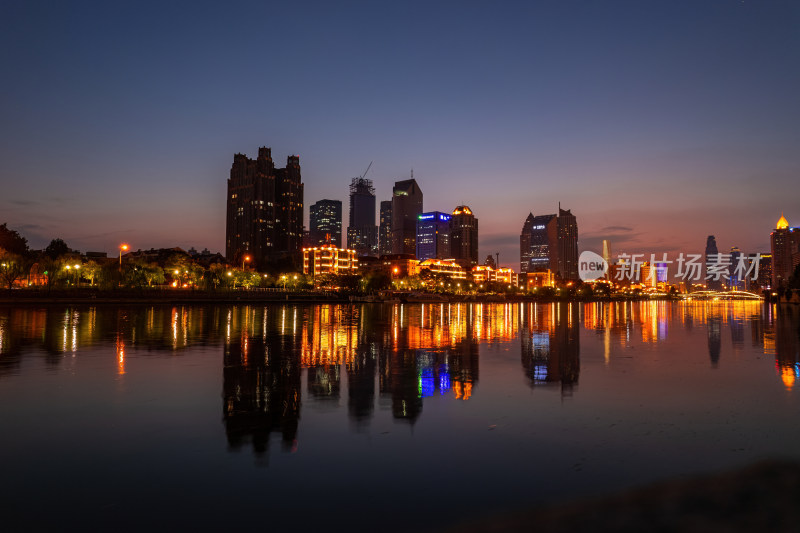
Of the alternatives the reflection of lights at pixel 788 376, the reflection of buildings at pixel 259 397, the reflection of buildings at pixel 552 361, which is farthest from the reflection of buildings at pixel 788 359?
the reflection of buildings at pixel 259 397

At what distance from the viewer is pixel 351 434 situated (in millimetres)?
9352

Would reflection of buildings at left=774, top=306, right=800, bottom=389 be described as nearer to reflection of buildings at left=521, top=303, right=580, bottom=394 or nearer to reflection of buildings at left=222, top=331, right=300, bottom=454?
reflection of buildings at left=521, top=303, right=580, bottom=394

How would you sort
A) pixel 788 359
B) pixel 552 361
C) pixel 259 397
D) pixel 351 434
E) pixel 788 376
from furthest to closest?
pixel 788 359
pixel 552 361
pixel 788 376
pixel 259 397
pixel 351 434

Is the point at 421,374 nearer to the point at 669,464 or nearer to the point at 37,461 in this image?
the point at 669,464

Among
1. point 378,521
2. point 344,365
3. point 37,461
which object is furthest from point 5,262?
point 378,521

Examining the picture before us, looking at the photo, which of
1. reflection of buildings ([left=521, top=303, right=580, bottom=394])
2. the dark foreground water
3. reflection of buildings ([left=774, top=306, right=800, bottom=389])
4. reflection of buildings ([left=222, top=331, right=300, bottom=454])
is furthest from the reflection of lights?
reflection of buildings ([left=222, top=331, right=300, bottom=454])

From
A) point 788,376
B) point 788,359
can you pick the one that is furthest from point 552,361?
Answer: point 788,359

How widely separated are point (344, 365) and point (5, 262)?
7925 centimetres

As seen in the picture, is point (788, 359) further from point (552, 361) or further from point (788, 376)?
point (552, 361)

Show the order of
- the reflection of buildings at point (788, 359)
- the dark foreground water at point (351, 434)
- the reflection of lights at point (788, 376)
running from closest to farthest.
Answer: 1. the dark foreground water at point (351, 434)
2. the reflection of lights at point (788, 376)
3. the reflection of buildings at point (788, 359)

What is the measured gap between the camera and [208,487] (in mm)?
6785

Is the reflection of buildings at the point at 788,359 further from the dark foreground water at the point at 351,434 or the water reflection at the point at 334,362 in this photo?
the dark foreground water at the point at 351,434

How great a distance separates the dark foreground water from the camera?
20.7 ft

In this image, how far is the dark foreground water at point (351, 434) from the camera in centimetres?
632
